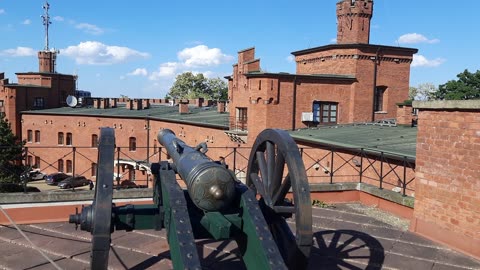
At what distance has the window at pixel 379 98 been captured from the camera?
1080 inches

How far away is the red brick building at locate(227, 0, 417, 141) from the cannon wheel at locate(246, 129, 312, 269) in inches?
741

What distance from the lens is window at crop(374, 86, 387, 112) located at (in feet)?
90.0

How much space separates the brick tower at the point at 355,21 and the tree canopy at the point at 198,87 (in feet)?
181

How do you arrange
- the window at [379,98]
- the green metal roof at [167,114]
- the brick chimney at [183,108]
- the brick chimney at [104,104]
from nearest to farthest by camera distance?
the window at [379,98]
the green metal roof at [167,114]
the brick chimney at [183,108]
the brick chimney at [104,104]

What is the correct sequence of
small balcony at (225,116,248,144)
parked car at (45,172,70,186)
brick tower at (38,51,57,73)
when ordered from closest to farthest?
small balcony at (225,116,248,144) → parked car at (45,172,70,186) → brick tower at (38,51,57,73)

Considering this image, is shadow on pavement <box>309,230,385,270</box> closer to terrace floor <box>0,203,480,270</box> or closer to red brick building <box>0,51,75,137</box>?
terrace floor <box>0,203,480,270</box>

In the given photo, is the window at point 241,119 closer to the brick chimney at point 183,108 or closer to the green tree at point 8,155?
the brick chimney at point 183,108

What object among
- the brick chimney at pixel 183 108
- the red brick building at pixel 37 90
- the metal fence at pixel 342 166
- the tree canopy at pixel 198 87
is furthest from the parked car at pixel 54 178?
the tree canopy at pixel 198 87

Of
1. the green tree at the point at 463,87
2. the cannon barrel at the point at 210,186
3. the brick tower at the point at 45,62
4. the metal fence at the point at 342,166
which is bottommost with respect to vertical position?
the metal fence at the point at 342,166

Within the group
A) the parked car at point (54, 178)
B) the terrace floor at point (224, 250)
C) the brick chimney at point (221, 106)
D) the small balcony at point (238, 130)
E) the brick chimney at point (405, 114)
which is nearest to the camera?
the terrace floor at point (224, 250)

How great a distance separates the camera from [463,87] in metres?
47.4

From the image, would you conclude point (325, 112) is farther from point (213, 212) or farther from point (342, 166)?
point (213, 212)

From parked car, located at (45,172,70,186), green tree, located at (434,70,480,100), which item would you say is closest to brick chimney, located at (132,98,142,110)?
parked car, located at (45,172,70,186)

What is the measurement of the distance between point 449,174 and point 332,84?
19.2 m
